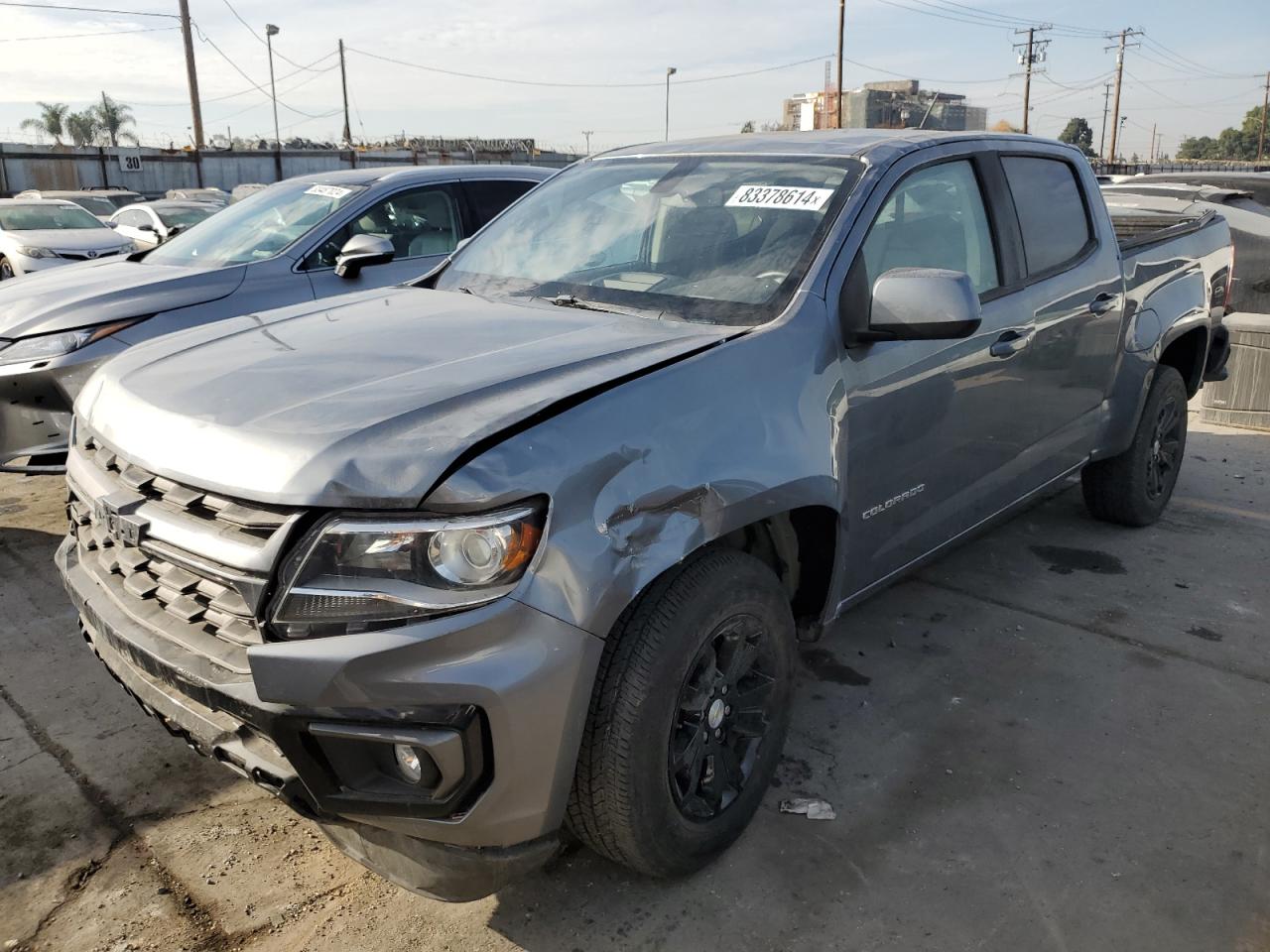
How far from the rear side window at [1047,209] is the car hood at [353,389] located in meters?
1.73

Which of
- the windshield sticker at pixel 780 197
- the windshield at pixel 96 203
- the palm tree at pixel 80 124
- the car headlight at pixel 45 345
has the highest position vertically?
the palm tree at pixel 80 124

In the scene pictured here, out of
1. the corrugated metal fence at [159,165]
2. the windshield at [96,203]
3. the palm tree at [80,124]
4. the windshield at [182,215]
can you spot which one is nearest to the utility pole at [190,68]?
the corrugated metal fence at [159,165]

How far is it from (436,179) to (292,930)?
473 centimetres

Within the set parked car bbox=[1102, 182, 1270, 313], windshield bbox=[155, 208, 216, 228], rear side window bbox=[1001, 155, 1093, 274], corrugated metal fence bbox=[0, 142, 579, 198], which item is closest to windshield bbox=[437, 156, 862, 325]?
rear side window bbox=[1001, 155, 1093, 274]

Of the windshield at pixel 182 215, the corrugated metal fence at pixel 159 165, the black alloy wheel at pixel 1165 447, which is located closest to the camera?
the black alloy wheel at pixel 1165 447

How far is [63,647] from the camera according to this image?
12.5ft

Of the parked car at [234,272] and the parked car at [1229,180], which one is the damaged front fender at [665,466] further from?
the parked car at [1229,180]

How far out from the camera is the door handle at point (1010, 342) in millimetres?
3410

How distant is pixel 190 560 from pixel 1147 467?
4473mm

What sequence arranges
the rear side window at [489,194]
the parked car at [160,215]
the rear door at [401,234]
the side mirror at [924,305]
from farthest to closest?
the parked car at [160,215] → the rear side window at [489,194] → the rear door at [401,234] → the side mirror at [924,305]

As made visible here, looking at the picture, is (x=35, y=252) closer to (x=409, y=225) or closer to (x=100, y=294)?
(x=409, y=225)

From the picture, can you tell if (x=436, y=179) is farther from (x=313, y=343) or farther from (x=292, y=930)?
(x=292, y=930)

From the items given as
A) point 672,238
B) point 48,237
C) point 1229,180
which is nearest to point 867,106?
point 1229,180

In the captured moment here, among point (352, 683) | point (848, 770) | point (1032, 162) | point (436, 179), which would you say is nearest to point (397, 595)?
point (352, 683)
